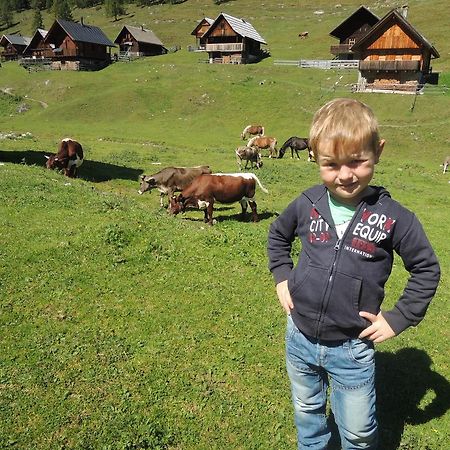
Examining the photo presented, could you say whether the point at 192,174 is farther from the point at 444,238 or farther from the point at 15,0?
the point at 15,0

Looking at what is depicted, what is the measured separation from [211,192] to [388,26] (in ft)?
147

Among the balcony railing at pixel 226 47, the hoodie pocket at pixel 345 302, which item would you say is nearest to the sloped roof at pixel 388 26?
the balcony railing at pixel 226 47

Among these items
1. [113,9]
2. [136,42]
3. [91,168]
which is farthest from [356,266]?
[113,9]

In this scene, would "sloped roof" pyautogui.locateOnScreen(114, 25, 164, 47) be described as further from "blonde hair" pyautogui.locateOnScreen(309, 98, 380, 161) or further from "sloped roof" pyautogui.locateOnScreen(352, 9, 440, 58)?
"blonde hair" pyautogui.locateOnScreen(309, 98, 380, 161)

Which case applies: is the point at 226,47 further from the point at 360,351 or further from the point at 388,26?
the point at 360,351

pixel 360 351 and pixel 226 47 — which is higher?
pixel 226 47

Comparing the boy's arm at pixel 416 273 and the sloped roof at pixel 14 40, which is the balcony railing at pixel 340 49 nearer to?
the boy's arm at pixel 416 273

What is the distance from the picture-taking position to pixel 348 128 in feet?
10.1

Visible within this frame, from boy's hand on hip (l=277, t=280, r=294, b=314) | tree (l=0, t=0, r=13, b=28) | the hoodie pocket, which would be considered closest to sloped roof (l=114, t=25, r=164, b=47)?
tree (l=0, t=0, r=13, b=28)

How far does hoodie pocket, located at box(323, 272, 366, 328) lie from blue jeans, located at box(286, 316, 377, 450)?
22 cm

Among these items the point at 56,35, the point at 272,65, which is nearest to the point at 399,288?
the point at 272,65

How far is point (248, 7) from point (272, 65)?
65523mm

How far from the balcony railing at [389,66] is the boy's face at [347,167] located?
4981cm

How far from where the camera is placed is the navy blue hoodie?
10.6ft
